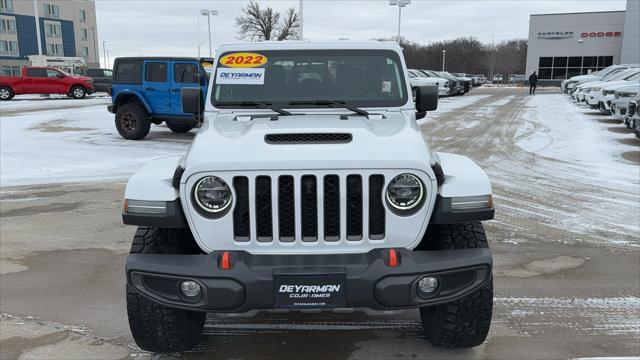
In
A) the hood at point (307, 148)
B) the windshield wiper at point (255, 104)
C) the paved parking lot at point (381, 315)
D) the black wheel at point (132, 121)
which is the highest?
the windshield wiper at point (255, 104)

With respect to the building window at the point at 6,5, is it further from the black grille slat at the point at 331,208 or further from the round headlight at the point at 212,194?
the black grille slat at the point at 331,208

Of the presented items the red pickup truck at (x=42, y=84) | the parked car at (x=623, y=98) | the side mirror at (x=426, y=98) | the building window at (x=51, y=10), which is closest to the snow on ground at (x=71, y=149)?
the side mirror at (x=426, y=98)

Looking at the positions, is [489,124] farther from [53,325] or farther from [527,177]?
[53,325]

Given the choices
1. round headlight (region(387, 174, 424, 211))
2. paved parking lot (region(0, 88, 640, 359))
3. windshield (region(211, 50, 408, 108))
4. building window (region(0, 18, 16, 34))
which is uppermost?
building window (region(0, 18, 16, 34))

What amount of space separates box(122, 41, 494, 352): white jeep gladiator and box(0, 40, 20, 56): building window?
261 ft

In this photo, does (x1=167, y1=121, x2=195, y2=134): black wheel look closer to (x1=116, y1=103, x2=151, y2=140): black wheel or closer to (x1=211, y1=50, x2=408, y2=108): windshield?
(x1=116, y1=103, x2=151, y2=140): black wheel


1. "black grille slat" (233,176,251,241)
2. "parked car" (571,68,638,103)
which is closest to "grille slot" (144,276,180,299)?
"black grille slat" (233,176,251,241)

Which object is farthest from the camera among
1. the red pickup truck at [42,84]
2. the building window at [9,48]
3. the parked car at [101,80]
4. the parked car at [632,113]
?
the building window at [9,48]

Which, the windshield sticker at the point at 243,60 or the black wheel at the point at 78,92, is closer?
the windshield sticker at the point at 243,60

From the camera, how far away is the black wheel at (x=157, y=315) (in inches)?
120

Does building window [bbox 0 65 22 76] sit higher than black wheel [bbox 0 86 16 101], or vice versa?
building window [bbox 0 65 22 76]

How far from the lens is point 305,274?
8.83ft

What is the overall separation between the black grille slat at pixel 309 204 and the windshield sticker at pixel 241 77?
61.1 inches

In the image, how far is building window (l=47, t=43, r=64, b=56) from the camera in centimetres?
7625
